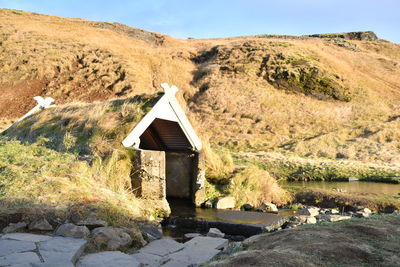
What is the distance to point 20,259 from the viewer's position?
4.11 metres

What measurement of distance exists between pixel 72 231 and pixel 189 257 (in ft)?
5.36

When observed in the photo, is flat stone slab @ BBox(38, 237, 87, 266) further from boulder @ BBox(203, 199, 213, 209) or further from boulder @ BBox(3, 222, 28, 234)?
boulder @ BBox(203, 199, 213, 209)

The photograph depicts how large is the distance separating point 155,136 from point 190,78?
1104 inches

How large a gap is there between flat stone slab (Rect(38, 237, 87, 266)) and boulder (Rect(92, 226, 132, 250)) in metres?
0.30

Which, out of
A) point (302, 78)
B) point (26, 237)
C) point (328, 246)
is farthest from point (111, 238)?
point (302, 78)

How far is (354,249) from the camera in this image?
3.62m

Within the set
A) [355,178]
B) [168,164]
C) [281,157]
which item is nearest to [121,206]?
[168,164]

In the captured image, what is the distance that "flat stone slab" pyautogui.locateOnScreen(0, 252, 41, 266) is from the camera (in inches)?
156

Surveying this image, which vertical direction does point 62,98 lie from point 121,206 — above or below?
above

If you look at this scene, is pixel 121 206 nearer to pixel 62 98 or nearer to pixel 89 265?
pixel 89 265

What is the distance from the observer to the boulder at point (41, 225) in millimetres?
5551

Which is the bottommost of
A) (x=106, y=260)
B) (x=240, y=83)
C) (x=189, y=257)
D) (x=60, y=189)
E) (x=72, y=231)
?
(x=189, y=257)

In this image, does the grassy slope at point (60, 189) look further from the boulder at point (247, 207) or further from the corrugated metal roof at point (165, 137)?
the boulder at point (247, 207)

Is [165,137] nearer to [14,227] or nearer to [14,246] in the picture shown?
[14,227]
